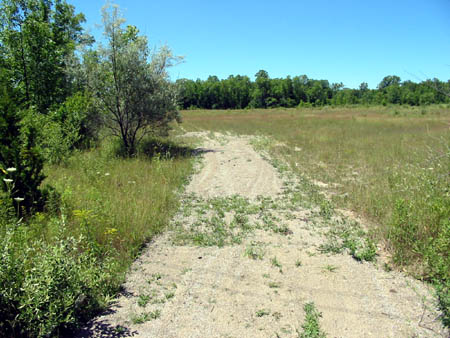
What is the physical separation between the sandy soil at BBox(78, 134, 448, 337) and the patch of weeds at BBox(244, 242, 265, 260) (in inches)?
1.2

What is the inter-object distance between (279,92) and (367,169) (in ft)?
379

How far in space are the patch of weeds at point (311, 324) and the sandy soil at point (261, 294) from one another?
0.19 feet

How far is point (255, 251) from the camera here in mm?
4676

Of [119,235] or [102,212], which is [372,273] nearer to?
[119,235]

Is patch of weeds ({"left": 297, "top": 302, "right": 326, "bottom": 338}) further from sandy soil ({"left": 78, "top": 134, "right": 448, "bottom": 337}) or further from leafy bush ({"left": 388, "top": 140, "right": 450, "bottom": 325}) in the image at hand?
leafy bush ({"left": 388, "top": 140, "right": 450, "bottom": 325})

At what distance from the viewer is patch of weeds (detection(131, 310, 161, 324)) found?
309cm

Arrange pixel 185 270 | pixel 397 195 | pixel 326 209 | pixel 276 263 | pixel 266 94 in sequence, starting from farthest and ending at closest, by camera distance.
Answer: pixel 266 94
pixel 326 209
pixel 397 195
pixel 276 263
pixel 185 270

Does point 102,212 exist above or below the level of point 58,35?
below

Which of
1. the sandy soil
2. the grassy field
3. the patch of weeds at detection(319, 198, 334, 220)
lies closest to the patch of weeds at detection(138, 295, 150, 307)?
the sandy soil

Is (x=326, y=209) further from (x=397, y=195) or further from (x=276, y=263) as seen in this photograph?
(x=276, y=263)

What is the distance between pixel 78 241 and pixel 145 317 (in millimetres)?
1017

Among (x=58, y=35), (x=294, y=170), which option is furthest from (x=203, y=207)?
(x=58, y=35)

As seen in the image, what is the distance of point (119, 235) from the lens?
4906mm

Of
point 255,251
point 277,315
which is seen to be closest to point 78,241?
point 277,315
